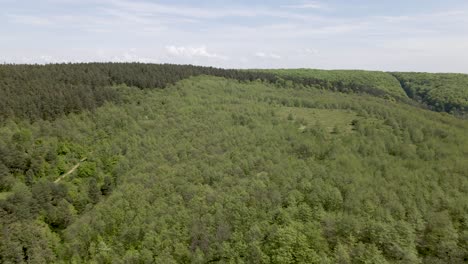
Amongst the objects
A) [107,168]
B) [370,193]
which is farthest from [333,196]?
[107,168]

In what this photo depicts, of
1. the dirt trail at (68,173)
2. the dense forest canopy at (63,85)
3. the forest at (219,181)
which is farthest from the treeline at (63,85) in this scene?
the dirt trail at (68,173)

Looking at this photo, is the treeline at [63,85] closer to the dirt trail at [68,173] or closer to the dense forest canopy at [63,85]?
the dense forest canopy at [63,85]

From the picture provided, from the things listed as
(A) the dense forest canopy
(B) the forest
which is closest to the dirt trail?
(B) the forest

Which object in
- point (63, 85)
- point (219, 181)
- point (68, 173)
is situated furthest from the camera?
point (63, 85)

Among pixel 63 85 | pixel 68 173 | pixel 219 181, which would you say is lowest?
pixel 68 173

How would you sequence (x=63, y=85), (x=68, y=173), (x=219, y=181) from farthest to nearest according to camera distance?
1. (x=63, y=85)
2. (x=68, y=173)
3. (x=219, y=181)

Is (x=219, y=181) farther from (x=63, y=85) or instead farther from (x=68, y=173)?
(x=63, y=85)

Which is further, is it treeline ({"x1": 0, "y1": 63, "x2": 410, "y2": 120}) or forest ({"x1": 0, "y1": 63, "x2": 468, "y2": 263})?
treeline ({"x1": 0, "y1": 63, "x2": 410, "y2": 120})

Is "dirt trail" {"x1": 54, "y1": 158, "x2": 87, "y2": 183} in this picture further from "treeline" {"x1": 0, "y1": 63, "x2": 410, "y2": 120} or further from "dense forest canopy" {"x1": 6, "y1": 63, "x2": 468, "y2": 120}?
"dense forest canopy" {"x1": 6, "y1": 63, "x2": 468, "y2": 120}

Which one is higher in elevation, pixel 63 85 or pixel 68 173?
pixel 63 85

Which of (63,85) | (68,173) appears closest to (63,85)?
(63,85)
